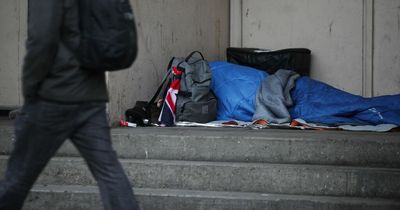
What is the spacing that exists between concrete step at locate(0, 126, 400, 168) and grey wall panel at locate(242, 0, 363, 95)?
1981 mm

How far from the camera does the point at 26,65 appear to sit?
314 centimetres

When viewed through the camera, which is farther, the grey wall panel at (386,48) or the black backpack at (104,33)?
the grey wall panel at (386,48)

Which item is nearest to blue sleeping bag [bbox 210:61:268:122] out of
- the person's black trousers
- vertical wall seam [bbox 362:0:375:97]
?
vertical wall seam [bbox 362:0:375:97]

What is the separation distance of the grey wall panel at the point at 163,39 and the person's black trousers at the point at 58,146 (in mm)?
2584

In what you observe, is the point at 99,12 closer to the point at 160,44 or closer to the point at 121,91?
the point at 121,91

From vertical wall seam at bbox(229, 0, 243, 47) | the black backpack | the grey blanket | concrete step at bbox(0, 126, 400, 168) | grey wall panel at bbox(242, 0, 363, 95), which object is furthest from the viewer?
vertical wall seam at bbox(229, 0, 243, 47)

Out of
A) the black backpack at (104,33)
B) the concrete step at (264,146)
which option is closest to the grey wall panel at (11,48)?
the concrete step at (264,146)

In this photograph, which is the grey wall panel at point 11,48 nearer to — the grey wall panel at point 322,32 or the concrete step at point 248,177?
the concrete step at point 248,177

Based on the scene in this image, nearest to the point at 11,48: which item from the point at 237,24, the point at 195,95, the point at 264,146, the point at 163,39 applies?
the point at 163,39

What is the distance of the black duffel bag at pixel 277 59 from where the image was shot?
7.25 m

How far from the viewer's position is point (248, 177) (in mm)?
4918

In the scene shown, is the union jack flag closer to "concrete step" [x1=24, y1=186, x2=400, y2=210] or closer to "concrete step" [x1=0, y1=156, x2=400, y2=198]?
"concrete step" [x1=0, y1=156, x2=400, y2=198]

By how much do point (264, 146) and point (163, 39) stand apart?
207cm

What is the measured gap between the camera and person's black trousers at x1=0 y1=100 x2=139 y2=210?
129 inches
